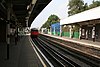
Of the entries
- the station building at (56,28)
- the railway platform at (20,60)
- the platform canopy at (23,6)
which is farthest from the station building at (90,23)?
the station building at (56,28)

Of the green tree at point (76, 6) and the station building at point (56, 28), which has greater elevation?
the green tree at point (76, 6)

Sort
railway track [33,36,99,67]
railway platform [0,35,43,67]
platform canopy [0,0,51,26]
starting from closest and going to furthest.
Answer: railway platform [0,35,43,67], railway track [33,36,99,67], platform canopy [0,0,51,26]

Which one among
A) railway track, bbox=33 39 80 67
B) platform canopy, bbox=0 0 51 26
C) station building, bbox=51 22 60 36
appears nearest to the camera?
railway track, bbox=33 39 80 67

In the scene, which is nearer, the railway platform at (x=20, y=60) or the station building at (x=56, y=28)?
the railway platform at (x=20, y=60)

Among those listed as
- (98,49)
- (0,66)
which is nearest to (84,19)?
(98,49)

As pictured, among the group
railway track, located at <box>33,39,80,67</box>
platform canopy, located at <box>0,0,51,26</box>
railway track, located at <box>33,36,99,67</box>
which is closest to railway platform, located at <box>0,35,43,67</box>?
railway track, located at <box>33,39,80,67</box>

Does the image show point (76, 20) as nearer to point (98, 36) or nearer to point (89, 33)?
point (89, 33)

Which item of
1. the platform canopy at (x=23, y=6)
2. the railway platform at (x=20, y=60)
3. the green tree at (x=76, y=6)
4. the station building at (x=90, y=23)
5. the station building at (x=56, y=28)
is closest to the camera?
the railway platform at (x=20, y=60)

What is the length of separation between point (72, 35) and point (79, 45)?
102 feet

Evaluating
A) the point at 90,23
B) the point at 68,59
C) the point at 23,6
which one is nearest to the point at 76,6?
the point at 90,23

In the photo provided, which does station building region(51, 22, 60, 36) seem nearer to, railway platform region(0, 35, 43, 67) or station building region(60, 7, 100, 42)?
station building region(60, 7, 100, 42)

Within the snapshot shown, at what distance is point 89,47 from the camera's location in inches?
1229

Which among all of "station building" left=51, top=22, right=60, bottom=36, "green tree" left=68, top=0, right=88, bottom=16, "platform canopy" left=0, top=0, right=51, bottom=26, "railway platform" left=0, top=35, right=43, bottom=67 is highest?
"green tree" left=68, top=0, right=88, bottom=16

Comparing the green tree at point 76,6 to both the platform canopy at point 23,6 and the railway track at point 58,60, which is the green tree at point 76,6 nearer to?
the platform canopy at point 23,6
